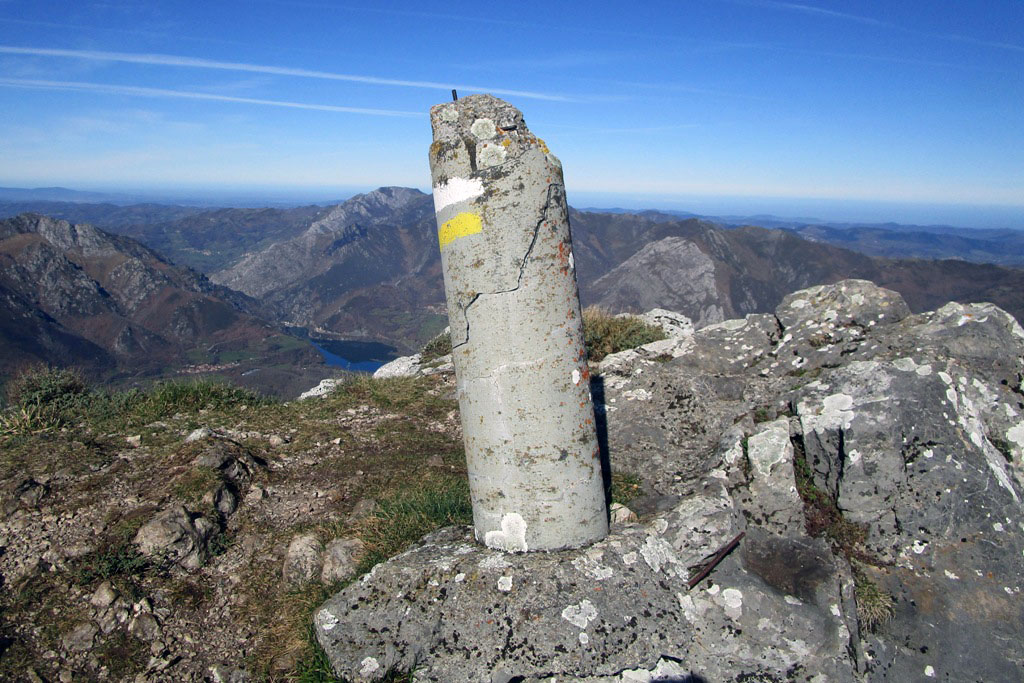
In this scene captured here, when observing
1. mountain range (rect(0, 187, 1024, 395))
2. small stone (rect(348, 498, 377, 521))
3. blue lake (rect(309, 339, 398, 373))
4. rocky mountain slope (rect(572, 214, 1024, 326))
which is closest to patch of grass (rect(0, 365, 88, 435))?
small stone (rect(348, 498, 377, 521))

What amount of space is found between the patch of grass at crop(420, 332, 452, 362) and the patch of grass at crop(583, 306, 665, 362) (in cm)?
381

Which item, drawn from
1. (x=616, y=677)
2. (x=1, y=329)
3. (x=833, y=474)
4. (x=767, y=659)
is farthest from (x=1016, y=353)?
(x=1, y=329)

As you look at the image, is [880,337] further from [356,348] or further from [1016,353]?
[356,348]

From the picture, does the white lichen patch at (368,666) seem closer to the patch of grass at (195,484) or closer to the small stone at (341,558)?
the small stone at (341,558)

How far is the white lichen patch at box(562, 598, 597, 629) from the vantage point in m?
4.07

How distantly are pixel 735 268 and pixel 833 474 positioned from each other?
433 ft

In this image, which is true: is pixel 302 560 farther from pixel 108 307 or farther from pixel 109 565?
pixel 108 307

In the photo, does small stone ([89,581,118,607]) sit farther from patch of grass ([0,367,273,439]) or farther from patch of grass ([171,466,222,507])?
patch of grass ([0,367,273,439])

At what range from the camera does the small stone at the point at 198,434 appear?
6844mm

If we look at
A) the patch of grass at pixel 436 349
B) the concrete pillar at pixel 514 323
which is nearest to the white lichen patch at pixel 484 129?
the concrete pillar at pixel 514 323

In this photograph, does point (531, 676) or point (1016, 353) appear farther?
point (1016, 353)

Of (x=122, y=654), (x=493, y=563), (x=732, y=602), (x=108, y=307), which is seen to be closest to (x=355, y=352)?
(x=108, y=307)

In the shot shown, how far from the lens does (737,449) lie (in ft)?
20.2

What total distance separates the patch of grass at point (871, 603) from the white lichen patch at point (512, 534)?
2.84m
